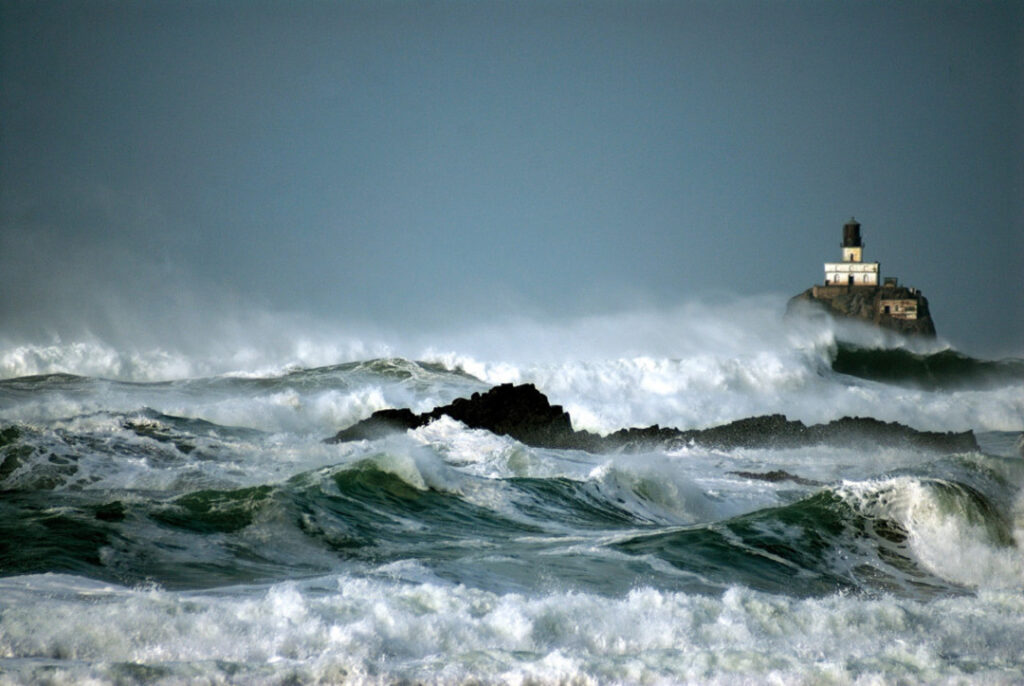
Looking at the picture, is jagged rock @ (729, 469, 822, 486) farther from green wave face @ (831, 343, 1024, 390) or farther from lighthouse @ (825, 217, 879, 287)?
lighthouse @ (825, 217, 879, 287)

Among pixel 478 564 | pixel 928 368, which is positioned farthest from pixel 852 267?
pixel 478 564

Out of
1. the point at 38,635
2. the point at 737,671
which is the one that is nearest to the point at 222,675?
the point at 38,635

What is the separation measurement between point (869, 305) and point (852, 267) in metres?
7.77

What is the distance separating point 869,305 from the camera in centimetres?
6341

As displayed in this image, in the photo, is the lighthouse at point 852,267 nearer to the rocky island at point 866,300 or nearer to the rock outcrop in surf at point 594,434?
the rocky island at point 866,300

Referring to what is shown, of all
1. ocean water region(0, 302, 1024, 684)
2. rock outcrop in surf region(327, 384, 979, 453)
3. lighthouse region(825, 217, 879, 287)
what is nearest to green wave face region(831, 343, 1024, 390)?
lighthouse region(825, 217, 879, 287)

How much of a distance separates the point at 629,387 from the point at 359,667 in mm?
25620

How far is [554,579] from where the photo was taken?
7.07m

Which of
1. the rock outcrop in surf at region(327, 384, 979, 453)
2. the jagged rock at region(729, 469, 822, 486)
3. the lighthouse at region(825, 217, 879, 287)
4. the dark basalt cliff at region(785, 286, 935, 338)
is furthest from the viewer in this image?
the lighthouse at region(825, 217, 879, 287)

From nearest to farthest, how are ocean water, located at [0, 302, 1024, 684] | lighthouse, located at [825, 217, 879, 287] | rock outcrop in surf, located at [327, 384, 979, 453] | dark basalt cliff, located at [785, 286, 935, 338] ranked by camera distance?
ocean water, located at [0, 302, 1024, 684] < rock outcrop in surf, located at [327, 384, 979, 453] < dark basalt cliff, located at [785, 286, 935, 338] < lighthouse, located at [825, 217, 879, 287]

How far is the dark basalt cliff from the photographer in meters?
60.0

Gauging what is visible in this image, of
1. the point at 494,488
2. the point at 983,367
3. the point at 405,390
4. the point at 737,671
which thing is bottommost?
the point at 737,671

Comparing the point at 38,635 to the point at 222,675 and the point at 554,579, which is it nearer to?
the point at 222,675

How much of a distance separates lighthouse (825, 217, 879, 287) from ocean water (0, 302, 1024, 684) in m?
53.6
